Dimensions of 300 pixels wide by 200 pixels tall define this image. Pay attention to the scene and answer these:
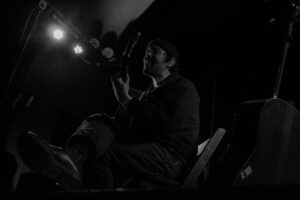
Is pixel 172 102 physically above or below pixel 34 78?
above

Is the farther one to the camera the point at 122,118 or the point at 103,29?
the point at 103,29

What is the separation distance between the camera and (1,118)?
3.03m

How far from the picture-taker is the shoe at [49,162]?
5.63 feet

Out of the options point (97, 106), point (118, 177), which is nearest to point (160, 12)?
point (97, 106)

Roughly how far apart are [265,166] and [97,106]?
2.16 m

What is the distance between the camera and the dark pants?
2.01 m

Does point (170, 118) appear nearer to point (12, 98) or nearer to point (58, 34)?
point (12, 98)

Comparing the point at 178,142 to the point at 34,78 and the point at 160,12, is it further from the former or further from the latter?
the point at 160,12

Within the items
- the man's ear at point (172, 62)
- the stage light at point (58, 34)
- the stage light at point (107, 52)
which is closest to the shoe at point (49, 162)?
the man's ear at point (172, 62)

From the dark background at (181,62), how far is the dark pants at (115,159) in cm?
133

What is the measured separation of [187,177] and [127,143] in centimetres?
41

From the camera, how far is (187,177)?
2141 millimetres

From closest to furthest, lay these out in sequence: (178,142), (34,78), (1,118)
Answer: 1. (178,142)
2. (1,118)
3. (34,78)

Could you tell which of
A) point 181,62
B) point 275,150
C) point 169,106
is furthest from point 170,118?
point 181,62
